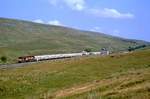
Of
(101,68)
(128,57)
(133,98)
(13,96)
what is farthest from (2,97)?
(128,57)

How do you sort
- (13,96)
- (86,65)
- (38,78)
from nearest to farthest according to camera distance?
(13,96) < (38,78) < (86,65)

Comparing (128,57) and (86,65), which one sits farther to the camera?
(128,57)

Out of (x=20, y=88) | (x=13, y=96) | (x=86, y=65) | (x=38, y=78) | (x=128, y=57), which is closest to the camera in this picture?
(x=13, y=96)

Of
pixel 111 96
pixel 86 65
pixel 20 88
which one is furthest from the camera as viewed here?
pixel 86 65

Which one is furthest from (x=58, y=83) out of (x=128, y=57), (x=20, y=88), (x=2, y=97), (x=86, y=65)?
(x=128, y=57)

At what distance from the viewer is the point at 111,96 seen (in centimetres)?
2981

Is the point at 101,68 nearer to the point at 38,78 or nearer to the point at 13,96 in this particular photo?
the point at 38,78

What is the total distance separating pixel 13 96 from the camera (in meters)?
58.5

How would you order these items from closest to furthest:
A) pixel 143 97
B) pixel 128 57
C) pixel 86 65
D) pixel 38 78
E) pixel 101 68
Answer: pixel 143 97 → pixel 38 78 → pixel 101 68 → pixel 86 65 → pixel 128 57

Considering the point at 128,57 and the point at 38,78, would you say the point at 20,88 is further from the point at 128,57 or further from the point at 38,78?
the point at 128,57

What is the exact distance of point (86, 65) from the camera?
90.4m

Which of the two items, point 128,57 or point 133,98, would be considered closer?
point 133,98

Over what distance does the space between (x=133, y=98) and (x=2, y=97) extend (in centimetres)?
3673

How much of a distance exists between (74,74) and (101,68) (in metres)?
9.53
